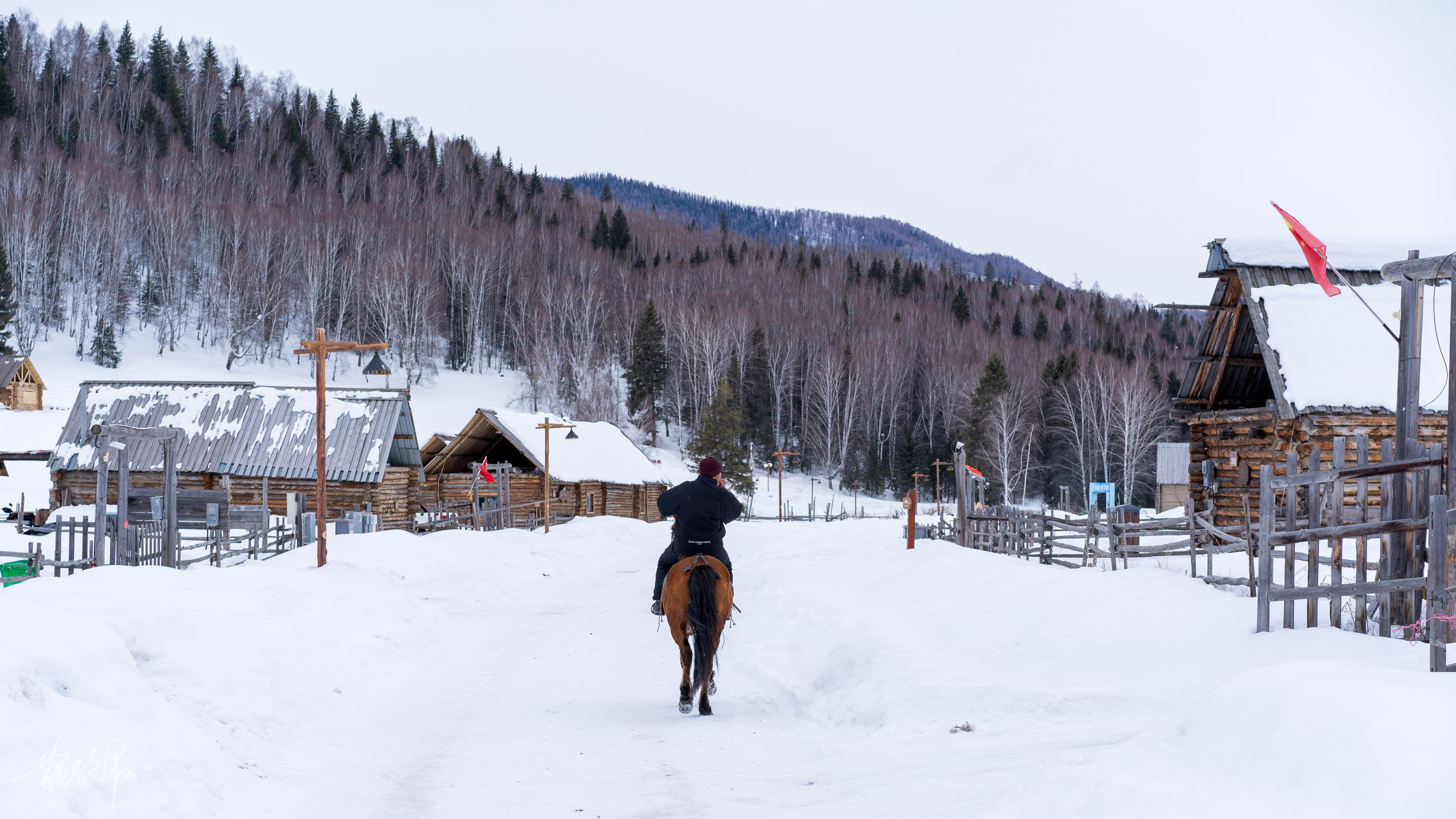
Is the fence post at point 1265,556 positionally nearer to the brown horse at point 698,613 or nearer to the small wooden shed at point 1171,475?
the brown horse at point 698,613

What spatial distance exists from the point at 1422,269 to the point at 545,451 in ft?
108

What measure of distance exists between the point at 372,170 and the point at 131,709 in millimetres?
107152

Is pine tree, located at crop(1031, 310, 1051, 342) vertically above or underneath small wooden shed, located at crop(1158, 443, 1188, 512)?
above

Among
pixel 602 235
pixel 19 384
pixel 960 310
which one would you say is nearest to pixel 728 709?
pixel 19 384

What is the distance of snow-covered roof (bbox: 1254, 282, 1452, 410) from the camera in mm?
19172

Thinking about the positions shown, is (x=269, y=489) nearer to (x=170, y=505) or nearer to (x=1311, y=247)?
(x=170, y=505)

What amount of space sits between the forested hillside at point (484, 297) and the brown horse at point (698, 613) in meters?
55.2

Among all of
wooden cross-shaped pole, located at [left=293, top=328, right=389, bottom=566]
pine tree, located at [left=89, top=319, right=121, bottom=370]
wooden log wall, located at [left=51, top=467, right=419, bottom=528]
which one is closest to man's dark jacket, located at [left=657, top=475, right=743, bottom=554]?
wooden cross-shaped pole, located at [left=293, top=328, right=389, bottom=566]

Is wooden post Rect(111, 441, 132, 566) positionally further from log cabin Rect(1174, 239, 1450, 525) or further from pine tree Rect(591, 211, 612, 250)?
pine tree Rect(591, 211, 612, 250)

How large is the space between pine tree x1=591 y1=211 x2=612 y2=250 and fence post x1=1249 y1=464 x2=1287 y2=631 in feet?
325

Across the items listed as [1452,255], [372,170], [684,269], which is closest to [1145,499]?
[684,269]

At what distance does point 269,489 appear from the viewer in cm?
3534

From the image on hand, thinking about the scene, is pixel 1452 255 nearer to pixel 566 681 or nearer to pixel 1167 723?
pixel 1167 723

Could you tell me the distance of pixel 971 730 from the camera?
6.76 meters
